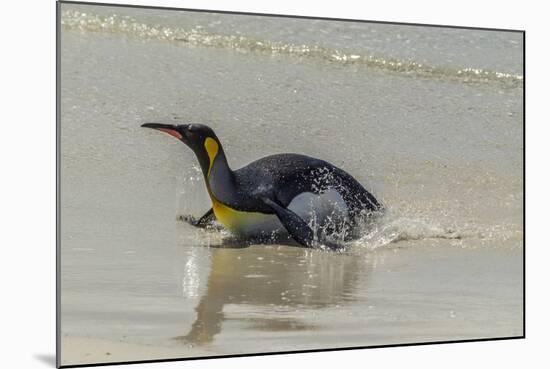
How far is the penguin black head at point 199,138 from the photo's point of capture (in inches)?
245

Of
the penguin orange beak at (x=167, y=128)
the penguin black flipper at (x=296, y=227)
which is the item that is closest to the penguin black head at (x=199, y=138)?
the penguin orange beak at (x=167, y=128)

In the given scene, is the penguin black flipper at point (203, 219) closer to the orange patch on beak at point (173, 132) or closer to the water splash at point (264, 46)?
the orange patch on beak at point (173, 132)

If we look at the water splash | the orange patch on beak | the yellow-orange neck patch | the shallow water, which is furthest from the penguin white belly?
the water splash

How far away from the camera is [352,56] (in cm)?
665

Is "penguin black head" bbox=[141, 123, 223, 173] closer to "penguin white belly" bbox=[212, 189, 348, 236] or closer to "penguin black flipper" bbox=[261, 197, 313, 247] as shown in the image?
"penguin white belly" bbox=[212, 189, 348, 236]

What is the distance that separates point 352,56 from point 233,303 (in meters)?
1.57

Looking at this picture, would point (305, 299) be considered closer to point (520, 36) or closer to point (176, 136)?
point (176, 136)

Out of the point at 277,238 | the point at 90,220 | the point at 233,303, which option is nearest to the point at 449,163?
the point at 277,238

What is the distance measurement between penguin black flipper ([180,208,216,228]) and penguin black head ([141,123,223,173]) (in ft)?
0.80

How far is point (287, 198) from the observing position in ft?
A: 21.6

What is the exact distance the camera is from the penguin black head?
6.21 m

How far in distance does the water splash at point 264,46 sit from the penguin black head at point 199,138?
1.49 ft

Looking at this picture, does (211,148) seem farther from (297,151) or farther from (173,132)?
(297,151)

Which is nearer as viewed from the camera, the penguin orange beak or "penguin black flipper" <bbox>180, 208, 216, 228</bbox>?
the penguin orange beak
